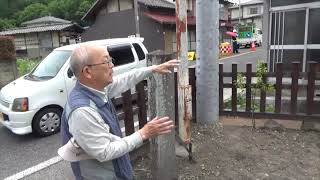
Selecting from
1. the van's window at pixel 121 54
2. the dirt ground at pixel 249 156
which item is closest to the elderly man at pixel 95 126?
the dirt ground at pixel 249 156

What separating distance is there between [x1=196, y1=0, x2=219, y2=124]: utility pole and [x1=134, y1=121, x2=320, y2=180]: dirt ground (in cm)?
30

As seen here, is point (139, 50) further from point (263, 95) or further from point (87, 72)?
point (87, 72)

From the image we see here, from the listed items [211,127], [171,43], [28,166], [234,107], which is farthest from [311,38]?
[171,43]

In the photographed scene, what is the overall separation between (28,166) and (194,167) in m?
2.58

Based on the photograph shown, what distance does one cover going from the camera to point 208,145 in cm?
437

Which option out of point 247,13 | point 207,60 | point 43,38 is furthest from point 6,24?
point 207,60

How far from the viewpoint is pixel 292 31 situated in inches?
320

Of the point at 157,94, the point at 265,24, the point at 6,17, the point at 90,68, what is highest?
the point at 6,17

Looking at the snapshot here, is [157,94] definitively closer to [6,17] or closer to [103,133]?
[103,133]

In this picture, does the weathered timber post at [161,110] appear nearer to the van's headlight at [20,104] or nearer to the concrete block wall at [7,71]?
the van's headlight at [20,104]

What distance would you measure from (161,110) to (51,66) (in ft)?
13.3

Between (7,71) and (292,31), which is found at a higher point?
(292,31)

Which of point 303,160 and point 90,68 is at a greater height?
point 90,68

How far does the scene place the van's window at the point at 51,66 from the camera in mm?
6305
